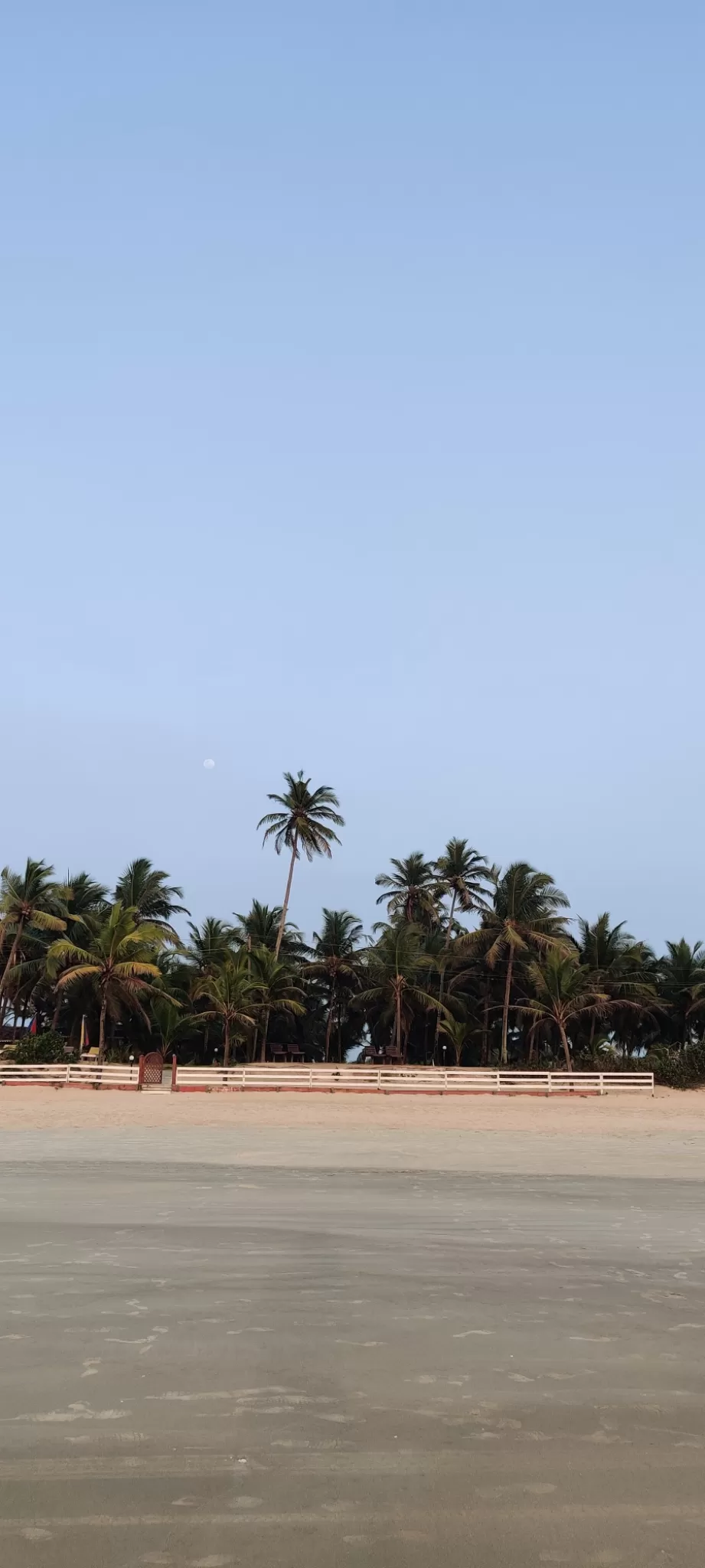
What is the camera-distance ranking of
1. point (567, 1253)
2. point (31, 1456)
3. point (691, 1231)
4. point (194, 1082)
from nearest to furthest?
1. point (31, 1456)
2. point (567, 1253)
3. point (691, 1231)
4. point (194, 1082)

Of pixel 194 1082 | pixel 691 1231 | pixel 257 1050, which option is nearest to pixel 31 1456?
pixel 691 1231

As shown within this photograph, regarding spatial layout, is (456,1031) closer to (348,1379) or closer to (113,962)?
(113,962)

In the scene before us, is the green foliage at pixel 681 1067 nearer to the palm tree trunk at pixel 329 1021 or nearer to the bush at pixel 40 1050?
the palm tree trunk at pixel 329 1021

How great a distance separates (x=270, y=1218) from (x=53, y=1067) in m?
28.6

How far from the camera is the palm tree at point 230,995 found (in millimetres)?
49844

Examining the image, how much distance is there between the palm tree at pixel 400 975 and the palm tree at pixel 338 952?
2068 millimetres

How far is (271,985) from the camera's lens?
54562 millimetres

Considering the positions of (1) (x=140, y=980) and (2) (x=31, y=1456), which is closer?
(2) (x=31, y=1456)

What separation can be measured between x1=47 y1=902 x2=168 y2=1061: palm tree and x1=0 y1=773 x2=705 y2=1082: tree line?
0.09m

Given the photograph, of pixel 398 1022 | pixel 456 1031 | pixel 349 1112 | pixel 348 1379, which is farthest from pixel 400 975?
pixel 348 1379

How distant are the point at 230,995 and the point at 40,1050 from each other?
351 inches

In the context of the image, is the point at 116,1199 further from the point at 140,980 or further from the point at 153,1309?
the point at 140,980

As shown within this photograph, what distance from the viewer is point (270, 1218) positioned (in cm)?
1398

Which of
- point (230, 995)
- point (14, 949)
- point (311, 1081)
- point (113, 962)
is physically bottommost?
point (311, 1081)
